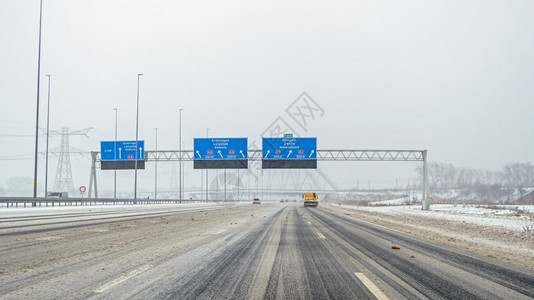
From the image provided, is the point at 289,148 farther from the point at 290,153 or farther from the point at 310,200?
the point at 310,200

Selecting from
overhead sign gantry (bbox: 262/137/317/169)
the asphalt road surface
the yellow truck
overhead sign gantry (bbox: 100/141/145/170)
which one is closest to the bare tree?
the yellow truck

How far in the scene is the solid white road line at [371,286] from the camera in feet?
16.3

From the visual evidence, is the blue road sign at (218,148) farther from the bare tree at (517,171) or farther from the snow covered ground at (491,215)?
the bare tree at (517,171)

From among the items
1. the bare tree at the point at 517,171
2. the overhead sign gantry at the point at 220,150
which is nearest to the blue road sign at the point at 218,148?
the overhead sign gantry at the point at 220,150

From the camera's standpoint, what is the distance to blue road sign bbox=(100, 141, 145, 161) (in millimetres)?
49344

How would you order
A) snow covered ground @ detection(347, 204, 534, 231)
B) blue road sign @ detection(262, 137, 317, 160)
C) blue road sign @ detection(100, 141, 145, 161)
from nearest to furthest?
snow covered ground @ detection(347, 204, 534, 231)
blue road sign @ detection(262, 137, 317, 160)
blue road sign @ detection(100, 141, 145, 161)

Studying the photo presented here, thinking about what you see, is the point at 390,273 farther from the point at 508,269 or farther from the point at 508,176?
the point at 508,176

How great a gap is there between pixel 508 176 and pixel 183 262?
15413 centimetres

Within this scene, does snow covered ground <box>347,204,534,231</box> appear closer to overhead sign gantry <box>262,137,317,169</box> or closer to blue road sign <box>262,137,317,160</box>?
overhead sign gantry <box>262,137,317,169</box>

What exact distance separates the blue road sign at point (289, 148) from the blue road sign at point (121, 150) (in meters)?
15.8

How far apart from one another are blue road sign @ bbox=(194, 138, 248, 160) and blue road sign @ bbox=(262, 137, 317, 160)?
3.04m

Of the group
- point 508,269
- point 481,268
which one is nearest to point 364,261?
point 481,268

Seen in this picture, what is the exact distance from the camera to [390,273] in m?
6.45

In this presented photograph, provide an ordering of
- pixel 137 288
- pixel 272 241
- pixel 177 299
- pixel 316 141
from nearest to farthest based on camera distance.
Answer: pixel 177 299 → pixel 137 288 → pixel 272 241 → pixel 316 141
